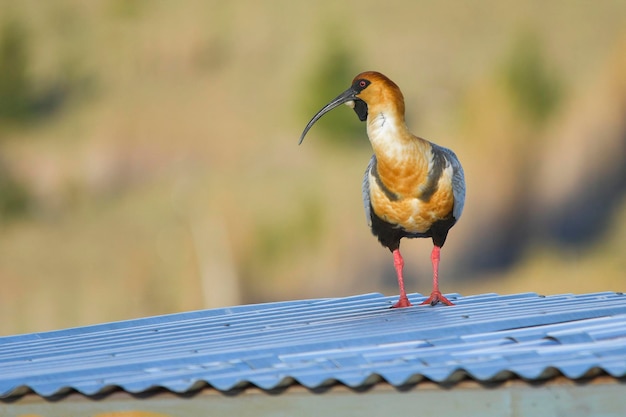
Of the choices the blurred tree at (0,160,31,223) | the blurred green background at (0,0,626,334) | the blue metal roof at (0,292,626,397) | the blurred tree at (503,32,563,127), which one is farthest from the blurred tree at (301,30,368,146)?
the blue metal roof at (0,292,626,397)

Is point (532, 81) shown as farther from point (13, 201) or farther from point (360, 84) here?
point (360, 84)

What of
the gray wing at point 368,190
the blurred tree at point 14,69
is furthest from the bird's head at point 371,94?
the blurred tree at point 14,69

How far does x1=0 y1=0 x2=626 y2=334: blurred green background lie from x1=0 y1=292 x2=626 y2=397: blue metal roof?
56.3ft

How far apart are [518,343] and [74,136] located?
24.1 m

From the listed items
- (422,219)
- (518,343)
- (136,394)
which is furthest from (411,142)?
(136,394)

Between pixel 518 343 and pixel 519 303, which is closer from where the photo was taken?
pixel 518 343

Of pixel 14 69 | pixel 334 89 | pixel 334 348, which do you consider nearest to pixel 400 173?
pixel 334 348

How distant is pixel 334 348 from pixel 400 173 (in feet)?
6.95

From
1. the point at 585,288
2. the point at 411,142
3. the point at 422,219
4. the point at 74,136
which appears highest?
the point at 74,136

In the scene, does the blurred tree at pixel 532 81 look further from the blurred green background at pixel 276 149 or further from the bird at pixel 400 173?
the bird at pixel 400 173

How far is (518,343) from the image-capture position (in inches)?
209

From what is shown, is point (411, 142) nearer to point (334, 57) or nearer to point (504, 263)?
point (504, 263)

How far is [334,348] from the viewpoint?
5539 millimetres

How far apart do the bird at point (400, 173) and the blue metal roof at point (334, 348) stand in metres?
0.58
